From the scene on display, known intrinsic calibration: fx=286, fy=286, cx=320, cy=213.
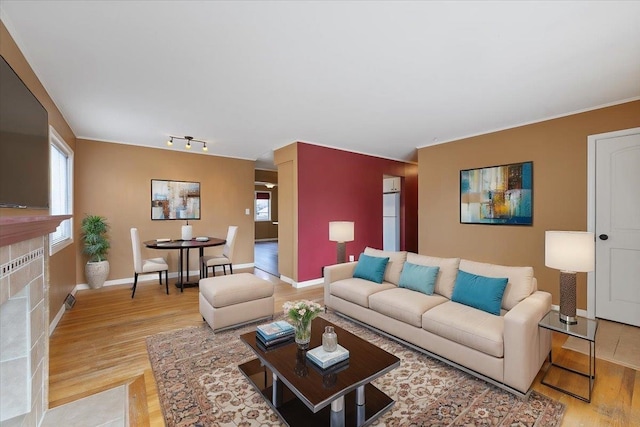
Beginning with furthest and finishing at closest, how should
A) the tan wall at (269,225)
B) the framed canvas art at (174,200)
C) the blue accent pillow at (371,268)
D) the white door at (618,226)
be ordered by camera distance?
the tan wall at (269,225) → the framed canvas art at (174,200) → the blue accent pillow at (371,268) → the white door at (618,226)

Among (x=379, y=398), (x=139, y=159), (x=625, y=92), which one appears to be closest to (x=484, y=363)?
(x=379, y=398)

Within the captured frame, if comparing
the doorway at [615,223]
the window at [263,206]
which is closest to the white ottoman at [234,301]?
the doorway at [615,223]

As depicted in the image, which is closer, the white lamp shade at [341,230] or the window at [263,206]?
the white lamp shade at [341,230]

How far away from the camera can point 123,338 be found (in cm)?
292

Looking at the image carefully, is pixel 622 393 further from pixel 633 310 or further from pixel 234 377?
pixel 234 377

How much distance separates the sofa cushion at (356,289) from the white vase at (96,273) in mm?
3827

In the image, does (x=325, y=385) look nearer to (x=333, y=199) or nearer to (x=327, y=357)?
(x=327, y=357)

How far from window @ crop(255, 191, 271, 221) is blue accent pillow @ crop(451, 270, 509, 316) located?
32.0ft

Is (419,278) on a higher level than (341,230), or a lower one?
lower

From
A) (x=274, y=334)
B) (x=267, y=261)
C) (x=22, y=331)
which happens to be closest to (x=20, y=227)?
(x=22, y=331)

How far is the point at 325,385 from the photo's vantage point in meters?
1.57

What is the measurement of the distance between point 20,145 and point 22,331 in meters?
1.12

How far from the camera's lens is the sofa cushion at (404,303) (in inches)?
102

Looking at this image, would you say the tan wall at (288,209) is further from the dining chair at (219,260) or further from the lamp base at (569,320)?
the lamp base at (569,320)
